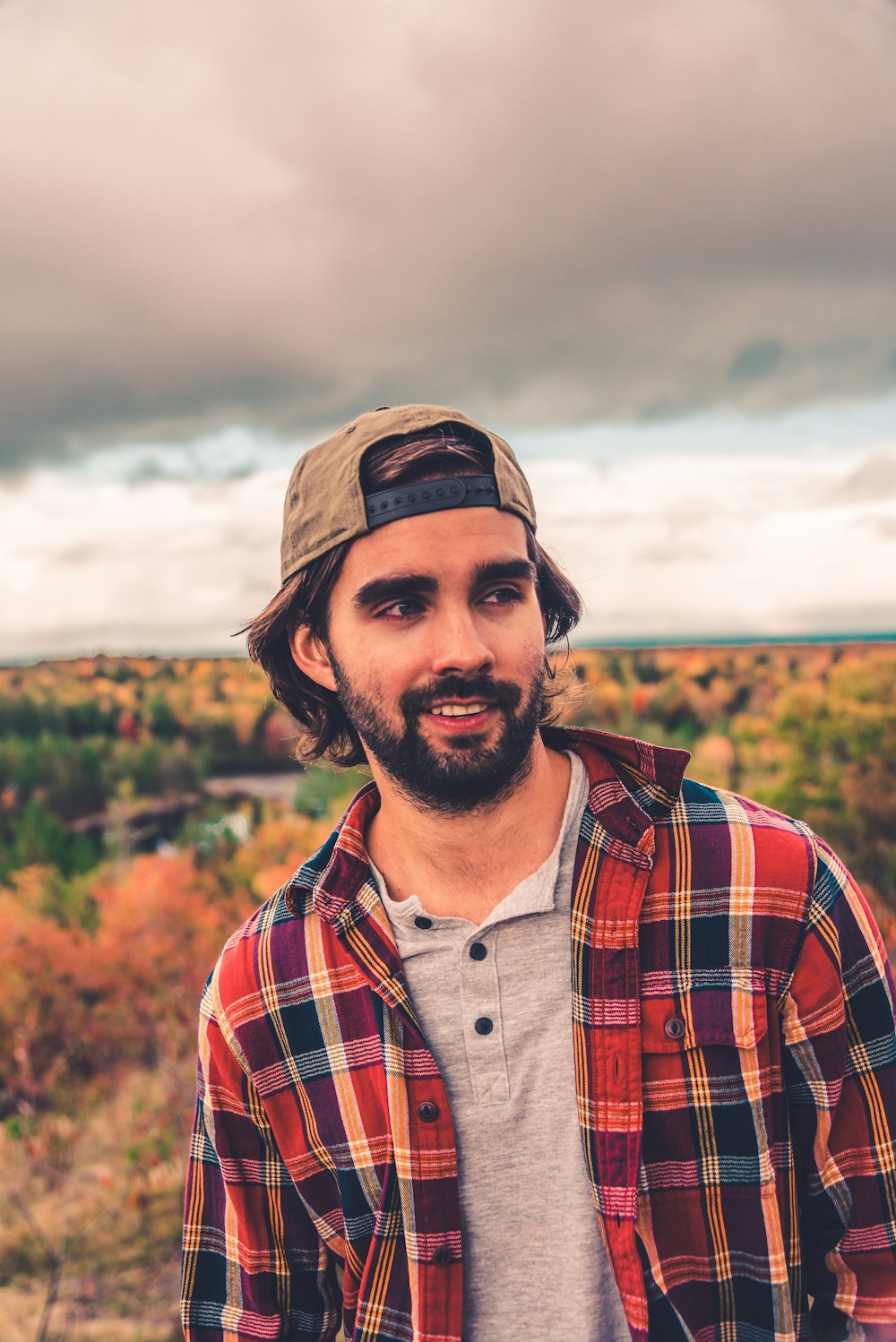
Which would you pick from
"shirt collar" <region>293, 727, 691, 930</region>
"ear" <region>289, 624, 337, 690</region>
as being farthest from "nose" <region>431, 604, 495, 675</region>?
"ear" <region>289, 624, 337, 690</region>

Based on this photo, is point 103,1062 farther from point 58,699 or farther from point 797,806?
point 797,806

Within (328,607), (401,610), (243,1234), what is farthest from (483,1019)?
(328,607)

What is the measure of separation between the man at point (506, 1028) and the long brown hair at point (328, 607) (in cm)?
1

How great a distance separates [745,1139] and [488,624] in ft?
3.40

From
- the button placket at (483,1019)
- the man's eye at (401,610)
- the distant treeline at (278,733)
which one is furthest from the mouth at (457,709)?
the distant treeline at (278,733)

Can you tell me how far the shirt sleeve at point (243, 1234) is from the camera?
1.68 metres

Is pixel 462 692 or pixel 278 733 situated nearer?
pixel 462 692

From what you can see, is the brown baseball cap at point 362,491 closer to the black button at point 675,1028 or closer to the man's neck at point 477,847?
the man's neck at point 477,847

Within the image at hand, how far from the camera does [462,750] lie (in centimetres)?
163

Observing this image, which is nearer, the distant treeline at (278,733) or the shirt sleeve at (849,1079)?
the shirt sleeve at (849,1079)

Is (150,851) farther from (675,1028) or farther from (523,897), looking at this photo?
(675,1028)

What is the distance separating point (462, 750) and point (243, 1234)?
42.2 inches

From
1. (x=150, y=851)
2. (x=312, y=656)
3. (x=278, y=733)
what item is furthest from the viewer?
(x=150, y=851)

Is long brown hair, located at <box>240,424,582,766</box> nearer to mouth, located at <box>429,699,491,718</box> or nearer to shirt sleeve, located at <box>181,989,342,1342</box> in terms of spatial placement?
mouth, located at <box>429,699,491,718</box>
